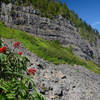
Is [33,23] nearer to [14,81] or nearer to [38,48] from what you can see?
[38,48]

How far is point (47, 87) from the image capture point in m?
8.66

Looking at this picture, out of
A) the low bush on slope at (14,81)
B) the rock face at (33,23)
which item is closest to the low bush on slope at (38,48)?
the rock face at (33,23)

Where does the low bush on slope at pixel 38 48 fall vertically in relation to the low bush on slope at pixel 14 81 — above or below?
above

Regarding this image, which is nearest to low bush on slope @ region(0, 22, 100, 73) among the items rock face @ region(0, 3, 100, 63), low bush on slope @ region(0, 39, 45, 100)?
rock face @ region(0, 3, 100, 63)

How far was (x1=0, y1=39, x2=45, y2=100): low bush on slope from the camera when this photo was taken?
2759mm

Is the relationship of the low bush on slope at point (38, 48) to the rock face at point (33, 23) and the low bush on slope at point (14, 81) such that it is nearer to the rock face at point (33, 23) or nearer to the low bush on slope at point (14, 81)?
the rock face at point (33, 23)

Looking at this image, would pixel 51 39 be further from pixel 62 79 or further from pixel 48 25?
pixel 62 79

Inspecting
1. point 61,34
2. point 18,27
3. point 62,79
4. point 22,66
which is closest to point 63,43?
point 61,34

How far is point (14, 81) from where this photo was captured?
10.8 ft

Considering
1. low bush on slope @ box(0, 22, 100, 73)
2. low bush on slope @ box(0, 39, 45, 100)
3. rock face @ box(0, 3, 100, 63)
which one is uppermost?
rock face @ box(0, 3, 100, 63)

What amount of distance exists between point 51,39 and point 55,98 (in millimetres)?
34777

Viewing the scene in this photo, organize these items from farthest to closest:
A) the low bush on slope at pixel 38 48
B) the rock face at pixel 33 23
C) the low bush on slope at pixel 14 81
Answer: the rock face at pixel 33 23
the low bush on slope at pixel 38 48
the low bush on slope at pixel 14 81

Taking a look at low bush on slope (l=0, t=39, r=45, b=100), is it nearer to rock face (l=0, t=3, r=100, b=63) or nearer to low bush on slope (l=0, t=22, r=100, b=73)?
low bush on slope (l=0, t=22, r=100, b=73)

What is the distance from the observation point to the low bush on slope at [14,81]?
9.05ft
